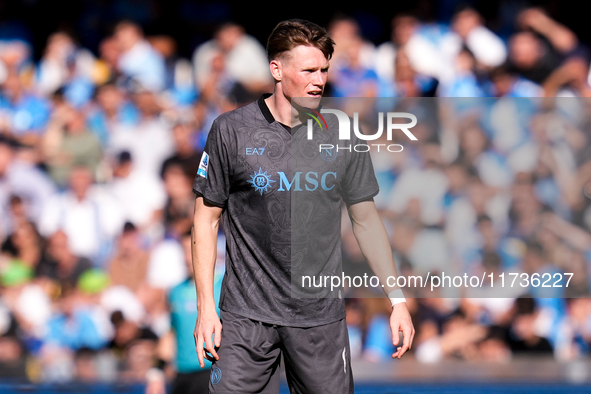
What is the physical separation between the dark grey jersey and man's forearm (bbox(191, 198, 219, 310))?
2.3 inches

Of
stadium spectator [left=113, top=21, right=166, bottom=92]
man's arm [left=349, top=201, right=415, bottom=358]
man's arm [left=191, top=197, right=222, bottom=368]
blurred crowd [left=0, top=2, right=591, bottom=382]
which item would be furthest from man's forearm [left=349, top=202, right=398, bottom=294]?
stadium spectator [left=113, top=21, right=166, bottom=92]

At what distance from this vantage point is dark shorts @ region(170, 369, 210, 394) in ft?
11.8

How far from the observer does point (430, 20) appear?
5.95 metres

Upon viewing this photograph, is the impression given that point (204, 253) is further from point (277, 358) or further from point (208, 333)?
point (277, 358)

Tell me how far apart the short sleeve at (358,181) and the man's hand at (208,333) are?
664 millimetres

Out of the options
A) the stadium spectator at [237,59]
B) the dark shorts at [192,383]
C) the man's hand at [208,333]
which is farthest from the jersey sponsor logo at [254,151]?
the stadium spectator at [237,59]

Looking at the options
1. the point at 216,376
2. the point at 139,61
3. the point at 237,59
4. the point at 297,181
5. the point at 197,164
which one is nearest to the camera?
the point at 216,376

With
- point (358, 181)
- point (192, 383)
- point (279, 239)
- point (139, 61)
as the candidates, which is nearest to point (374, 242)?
point (358, 181)

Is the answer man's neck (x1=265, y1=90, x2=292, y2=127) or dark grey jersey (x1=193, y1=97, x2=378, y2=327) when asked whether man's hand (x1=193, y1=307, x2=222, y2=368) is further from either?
man's neck (x1=265, y1=90, x2=292, y2=127)

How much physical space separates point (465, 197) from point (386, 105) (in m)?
0.79

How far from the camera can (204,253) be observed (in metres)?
2.43

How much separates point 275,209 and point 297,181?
0.42ft

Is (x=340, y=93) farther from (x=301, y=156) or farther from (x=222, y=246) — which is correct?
(x=301, y=156)

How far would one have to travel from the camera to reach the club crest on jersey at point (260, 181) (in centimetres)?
244
